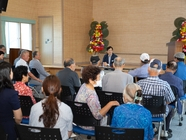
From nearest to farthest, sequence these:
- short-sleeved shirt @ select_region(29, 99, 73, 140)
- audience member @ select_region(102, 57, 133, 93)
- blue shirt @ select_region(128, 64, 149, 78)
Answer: short-sleeved shirt @ select_region(29, 99, 73, 140), audience member @ select_region(102, 57, 133, 93), blue shirt @ select_region(128, 64, 149, 78)

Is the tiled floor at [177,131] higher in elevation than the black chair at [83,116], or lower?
lower

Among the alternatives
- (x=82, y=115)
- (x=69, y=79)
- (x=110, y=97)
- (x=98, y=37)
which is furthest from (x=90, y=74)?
(x=98, y=37)

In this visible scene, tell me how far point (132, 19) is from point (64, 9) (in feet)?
10.6

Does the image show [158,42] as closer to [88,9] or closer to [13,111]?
[88,9]

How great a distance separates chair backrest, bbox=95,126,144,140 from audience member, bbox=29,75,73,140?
41 centimetres

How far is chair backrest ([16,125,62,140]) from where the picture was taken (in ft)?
5.89

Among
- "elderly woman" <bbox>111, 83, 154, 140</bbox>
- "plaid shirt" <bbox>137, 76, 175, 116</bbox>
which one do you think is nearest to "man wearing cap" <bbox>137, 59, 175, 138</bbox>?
"plaid shirt" <bbox>137, 76, 175, 116</bbox>

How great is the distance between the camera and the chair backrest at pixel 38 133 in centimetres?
179

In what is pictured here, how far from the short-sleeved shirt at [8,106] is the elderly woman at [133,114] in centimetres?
98

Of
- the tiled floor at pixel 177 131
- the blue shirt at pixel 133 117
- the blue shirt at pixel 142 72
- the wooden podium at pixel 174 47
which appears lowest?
the tiled floor at pixel 177 131

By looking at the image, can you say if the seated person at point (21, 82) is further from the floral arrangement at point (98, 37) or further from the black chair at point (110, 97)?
the floral arrangement at point (98, 37)

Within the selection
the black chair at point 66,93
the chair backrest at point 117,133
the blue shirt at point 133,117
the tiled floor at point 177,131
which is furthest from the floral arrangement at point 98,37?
the chair backrest at point 117,133

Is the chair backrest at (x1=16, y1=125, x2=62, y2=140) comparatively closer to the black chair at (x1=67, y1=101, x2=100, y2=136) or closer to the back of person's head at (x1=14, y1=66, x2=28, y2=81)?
the black chair at (x1=67, y1=101, x2=100, y2=136)

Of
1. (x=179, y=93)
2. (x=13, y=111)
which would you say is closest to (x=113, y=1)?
(x=179, y=93)
